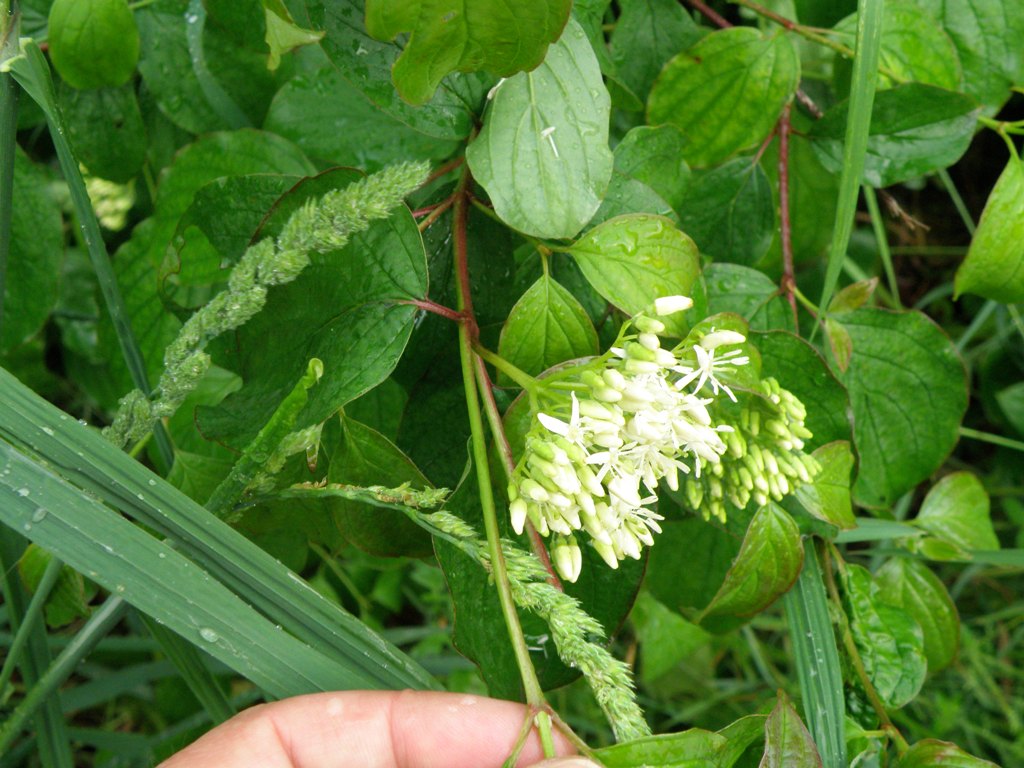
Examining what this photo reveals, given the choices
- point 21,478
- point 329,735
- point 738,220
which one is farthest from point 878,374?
point 21,478

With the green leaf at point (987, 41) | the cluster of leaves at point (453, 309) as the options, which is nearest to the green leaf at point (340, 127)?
the cluster of leaves at point (453, 309)

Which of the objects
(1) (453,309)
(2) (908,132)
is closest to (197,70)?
(1) (453,309)

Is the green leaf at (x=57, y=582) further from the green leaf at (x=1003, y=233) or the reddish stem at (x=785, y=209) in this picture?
the green leaf at (x=1003, y=233)

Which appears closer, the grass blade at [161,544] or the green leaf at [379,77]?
the grass blade at [161,544]

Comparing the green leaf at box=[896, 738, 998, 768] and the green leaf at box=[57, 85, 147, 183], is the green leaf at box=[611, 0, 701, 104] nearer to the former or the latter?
the green leaf at box=[57, 85, 147, 183]

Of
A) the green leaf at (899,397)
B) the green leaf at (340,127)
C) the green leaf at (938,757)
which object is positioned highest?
the green leaf at (340,127)

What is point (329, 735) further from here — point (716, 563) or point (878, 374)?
point (878, 374)
